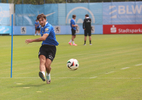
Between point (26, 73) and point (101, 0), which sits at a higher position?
point (101, 0)

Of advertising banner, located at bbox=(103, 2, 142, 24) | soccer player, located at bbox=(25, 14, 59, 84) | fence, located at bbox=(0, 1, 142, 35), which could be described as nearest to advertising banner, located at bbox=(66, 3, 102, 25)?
fence, located at bbox=(0, 1, 142, 35)

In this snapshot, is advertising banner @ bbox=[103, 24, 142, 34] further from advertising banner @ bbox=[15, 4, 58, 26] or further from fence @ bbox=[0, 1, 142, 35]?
advertising banner @ bbox=[15, 4, 58, 26]

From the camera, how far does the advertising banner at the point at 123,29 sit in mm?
38062

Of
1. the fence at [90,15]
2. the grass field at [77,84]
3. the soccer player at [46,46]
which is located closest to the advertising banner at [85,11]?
the fence at [90,15]

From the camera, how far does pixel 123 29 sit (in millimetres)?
38531

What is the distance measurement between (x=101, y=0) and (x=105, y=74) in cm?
3407

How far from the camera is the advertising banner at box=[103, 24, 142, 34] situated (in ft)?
125

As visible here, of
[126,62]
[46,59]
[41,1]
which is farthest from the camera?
[41,1]

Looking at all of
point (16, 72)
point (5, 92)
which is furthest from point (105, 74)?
point (5, 92)

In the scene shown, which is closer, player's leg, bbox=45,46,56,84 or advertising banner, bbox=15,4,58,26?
player's leg, bbox=45,46,56,84

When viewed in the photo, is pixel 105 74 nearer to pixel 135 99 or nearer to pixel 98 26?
pixel 135 99

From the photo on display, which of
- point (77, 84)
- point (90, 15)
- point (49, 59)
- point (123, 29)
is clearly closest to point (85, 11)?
point (90, 15)

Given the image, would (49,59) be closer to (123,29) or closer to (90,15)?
(123,29)

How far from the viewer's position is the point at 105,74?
8.86 meters
